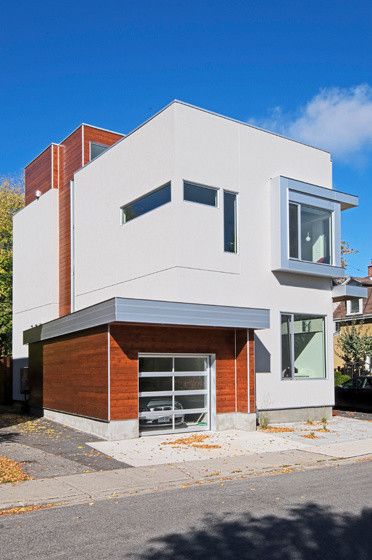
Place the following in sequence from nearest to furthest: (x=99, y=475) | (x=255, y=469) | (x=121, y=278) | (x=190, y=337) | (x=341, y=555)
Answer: (x=341, y=555)
(x=99, y=475)
(x=255, y=469)
(x=190, y=337)
(x=121, y=278)

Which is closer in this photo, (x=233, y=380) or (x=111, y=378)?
(x=111, y=378)

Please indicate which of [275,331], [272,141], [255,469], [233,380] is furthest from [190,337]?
[272,141]

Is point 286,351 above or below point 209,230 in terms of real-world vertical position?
below

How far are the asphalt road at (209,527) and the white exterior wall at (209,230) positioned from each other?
8826 mm

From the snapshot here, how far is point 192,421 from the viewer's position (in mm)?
17047

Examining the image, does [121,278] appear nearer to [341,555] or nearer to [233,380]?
[233,380]

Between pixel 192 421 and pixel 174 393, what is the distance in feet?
3.77

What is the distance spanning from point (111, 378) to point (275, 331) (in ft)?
21.0

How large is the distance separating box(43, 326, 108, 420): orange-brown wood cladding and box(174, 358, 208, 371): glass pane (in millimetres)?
2218

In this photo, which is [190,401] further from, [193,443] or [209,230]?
[209,230]

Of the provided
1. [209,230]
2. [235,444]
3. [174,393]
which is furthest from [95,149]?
[235,444]

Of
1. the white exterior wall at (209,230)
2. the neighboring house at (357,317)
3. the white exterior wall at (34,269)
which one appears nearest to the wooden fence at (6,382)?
the white exterior wall at (34,269)

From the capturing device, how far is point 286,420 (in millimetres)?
19203

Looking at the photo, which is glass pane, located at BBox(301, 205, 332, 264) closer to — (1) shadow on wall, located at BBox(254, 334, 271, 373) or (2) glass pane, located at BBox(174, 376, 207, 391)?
(1) shadow on wall, located at BBox(254, 334, 271, 373)
